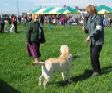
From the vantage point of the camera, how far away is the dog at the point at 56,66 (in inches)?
369

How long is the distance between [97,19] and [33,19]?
2.14m

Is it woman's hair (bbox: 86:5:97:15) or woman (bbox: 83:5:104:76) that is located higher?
woman's hair (bbox: 86:5:97:15)

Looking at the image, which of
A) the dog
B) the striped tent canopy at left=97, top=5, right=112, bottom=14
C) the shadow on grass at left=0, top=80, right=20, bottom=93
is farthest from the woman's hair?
the striped tent canopy at left=97, top=5, right=112, bottom=14

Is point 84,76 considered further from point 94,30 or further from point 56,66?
point 56,66

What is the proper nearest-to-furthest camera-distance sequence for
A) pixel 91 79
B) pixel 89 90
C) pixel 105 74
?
pixel 89 90 → pixel 91 79 → pixel 105 74

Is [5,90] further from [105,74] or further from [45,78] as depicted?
[105,74]

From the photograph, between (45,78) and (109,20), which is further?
(109,20)

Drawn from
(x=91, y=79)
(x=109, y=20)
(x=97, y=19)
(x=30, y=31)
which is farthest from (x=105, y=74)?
(x=109, y=20)

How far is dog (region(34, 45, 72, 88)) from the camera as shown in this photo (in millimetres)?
9383

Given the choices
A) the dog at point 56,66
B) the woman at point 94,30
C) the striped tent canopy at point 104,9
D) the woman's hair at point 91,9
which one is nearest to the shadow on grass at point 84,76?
the dog at point 56,66

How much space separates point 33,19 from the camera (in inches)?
459

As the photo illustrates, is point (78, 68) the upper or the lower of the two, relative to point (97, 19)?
lower

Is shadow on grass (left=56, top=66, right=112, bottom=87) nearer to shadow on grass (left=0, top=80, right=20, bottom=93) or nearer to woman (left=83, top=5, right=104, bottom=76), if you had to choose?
woman (left=83, top=5, right=104, bottom=76)

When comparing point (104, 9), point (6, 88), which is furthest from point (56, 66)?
point (104, 9)
